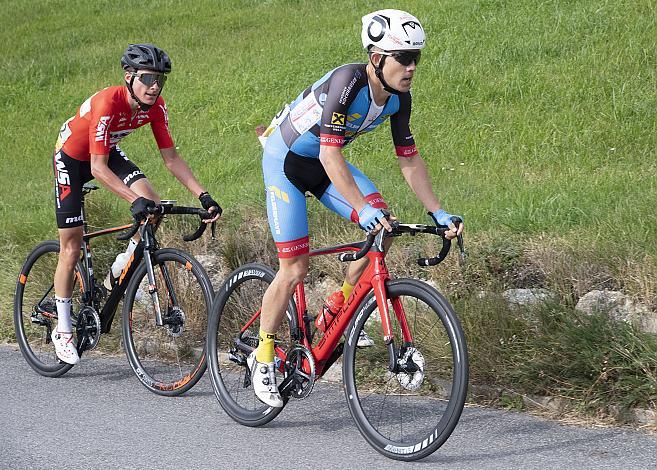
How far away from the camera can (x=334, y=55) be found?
1379 centimetres

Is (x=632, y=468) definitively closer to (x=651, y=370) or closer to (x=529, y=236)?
(x=651, y=370)

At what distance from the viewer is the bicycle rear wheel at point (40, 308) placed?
7.46 m

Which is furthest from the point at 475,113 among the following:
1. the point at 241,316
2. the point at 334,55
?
the point at 241,316

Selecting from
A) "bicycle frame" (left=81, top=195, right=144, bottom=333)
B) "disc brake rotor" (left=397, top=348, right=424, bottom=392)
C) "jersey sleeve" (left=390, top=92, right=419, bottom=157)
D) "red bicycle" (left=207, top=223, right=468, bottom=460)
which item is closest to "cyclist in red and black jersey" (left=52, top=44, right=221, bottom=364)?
"bicycle frame" (left=81, top=195, right=144, bottom=333)

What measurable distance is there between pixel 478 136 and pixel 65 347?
193 inches

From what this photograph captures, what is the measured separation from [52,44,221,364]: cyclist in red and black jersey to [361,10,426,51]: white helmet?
180 centimetres

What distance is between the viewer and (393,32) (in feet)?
17.5

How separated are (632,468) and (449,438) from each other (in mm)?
1025

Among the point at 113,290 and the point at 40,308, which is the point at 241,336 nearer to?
the point at 113,290

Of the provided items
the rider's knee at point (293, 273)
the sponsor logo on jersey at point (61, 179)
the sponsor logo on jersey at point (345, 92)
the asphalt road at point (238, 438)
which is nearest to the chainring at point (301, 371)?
the asphalt road at point (238, 438)

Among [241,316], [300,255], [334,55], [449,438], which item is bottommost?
[449,438]

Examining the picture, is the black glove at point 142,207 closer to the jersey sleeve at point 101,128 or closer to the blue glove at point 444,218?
the jersey sleeve at point 101,128

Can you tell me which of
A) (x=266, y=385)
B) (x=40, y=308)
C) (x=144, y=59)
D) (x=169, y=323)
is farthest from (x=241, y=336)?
(x=40, y=308)

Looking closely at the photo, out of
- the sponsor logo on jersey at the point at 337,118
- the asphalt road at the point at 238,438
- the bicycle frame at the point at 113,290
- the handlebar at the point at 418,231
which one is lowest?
the asphalt road at the point at 238,438
